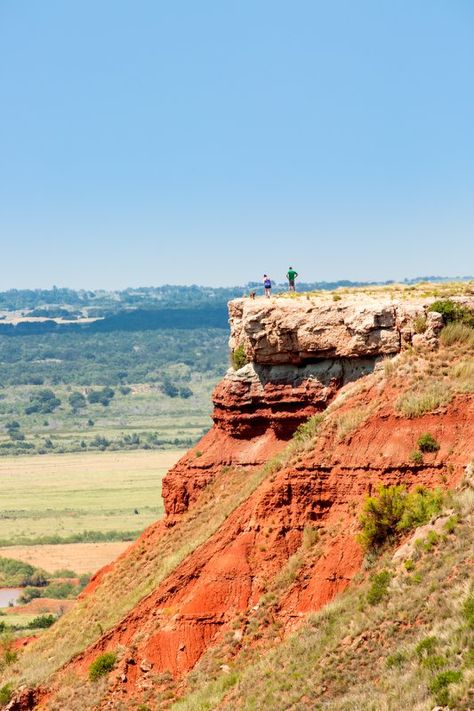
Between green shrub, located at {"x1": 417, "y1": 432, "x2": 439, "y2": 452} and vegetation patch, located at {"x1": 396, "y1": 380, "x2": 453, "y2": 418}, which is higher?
vegetation patch, located at {"x1": 396, "y1": 380, "x2": 453, "y2": 418}

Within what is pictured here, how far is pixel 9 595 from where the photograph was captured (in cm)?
12656

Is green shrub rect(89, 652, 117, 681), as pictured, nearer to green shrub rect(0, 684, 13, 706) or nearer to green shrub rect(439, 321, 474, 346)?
green shrub rect(0, 684, 13, 706)

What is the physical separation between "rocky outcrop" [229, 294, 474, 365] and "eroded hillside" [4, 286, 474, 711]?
0.05 m

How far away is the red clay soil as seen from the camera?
45.4 metres

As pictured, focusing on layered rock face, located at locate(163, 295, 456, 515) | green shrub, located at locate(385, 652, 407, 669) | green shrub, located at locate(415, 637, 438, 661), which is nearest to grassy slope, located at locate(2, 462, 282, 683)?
layered rock face, located at locate(163, 295, 456, 515)

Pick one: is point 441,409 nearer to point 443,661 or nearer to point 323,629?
point 323,629

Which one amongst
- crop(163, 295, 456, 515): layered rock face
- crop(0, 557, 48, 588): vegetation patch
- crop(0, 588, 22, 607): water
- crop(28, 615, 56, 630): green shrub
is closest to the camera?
crop(163, 295, 456, 515): layered rock face

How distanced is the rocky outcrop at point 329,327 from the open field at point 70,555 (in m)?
78.5

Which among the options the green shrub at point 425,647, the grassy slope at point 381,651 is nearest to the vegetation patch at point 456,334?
the grassy slope at point 381,651

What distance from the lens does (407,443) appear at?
152 feet

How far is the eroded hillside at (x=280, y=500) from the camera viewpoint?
149ft

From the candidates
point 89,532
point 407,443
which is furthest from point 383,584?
point 89,532

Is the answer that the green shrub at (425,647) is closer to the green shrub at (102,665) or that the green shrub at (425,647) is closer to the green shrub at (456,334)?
the green shrub at (102,665)

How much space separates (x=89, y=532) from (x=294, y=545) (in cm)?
11427
